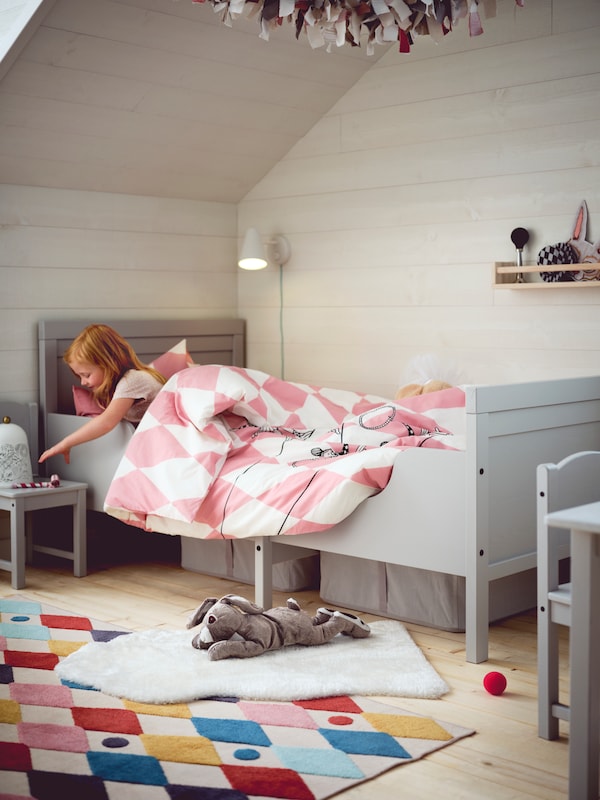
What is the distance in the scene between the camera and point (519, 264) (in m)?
3.54

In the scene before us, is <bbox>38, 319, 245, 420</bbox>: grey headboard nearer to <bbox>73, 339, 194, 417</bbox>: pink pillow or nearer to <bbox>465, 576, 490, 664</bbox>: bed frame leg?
<bbox>73, 339, 194, 417</bbox>: pink pillow

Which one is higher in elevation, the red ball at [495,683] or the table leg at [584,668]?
A: the table leg at [584,668]

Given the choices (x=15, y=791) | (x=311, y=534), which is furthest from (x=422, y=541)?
(x=15, y=791)

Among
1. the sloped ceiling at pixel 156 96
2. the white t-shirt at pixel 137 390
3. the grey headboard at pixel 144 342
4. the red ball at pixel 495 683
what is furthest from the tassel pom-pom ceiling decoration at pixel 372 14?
the grey headboard at pixel 144 342

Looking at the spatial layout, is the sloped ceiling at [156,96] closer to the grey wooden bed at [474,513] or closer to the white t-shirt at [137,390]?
the white t-shirt at [137,390]

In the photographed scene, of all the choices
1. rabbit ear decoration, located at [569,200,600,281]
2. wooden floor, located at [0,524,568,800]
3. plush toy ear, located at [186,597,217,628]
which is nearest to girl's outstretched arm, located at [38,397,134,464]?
wooden floor, located at [0,524,568,800]

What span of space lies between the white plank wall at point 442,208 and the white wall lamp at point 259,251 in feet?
0.14

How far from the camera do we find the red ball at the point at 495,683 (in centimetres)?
230

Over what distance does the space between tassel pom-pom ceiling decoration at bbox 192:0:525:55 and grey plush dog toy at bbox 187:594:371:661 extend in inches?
57.0

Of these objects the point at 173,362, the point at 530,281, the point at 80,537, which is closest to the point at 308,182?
the point at 173,362

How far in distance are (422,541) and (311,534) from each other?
0.38 metres

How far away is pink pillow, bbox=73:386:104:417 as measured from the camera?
12.1 feet

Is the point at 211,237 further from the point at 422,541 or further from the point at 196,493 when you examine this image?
the point at 422,541

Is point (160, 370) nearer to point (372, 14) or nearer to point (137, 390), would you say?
point (137, 390)
